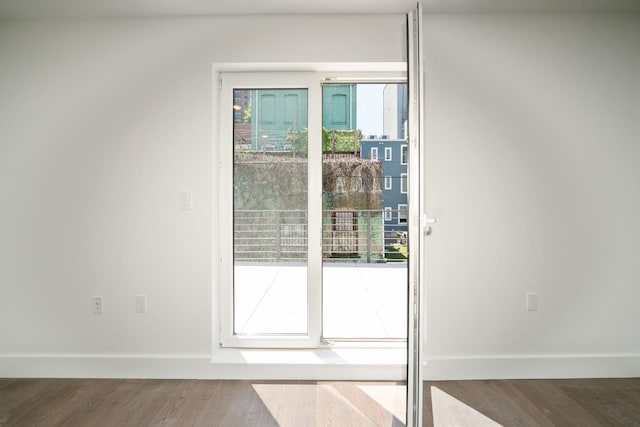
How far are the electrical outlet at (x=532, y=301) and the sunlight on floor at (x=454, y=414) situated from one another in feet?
2.53

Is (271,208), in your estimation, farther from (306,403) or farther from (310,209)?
(306,403)

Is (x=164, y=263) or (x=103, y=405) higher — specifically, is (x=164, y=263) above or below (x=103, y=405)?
above

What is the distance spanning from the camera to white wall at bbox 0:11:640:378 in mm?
2521

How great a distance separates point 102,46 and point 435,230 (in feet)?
8.17

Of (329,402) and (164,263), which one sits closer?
(329,402)

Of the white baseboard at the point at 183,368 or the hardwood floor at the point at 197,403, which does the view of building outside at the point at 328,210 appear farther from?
the hardwood floor at the point at 197,403

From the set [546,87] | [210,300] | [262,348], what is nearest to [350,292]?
[262,348]

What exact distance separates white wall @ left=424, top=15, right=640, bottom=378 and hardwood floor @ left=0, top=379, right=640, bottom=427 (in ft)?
0.56

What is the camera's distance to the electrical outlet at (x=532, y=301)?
251cm

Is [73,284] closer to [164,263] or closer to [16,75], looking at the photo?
[164,263]

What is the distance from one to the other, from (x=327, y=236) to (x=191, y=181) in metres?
1.00

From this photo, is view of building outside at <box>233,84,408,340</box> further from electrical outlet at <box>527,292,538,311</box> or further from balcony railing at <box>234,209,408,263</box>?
electrical outlet at <box>527,292,538,311</box>

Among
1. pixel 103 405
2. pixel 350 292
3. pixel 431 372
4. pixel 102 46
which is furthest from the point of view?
pixel 350 292

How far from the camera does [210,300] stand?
2.62 meters
